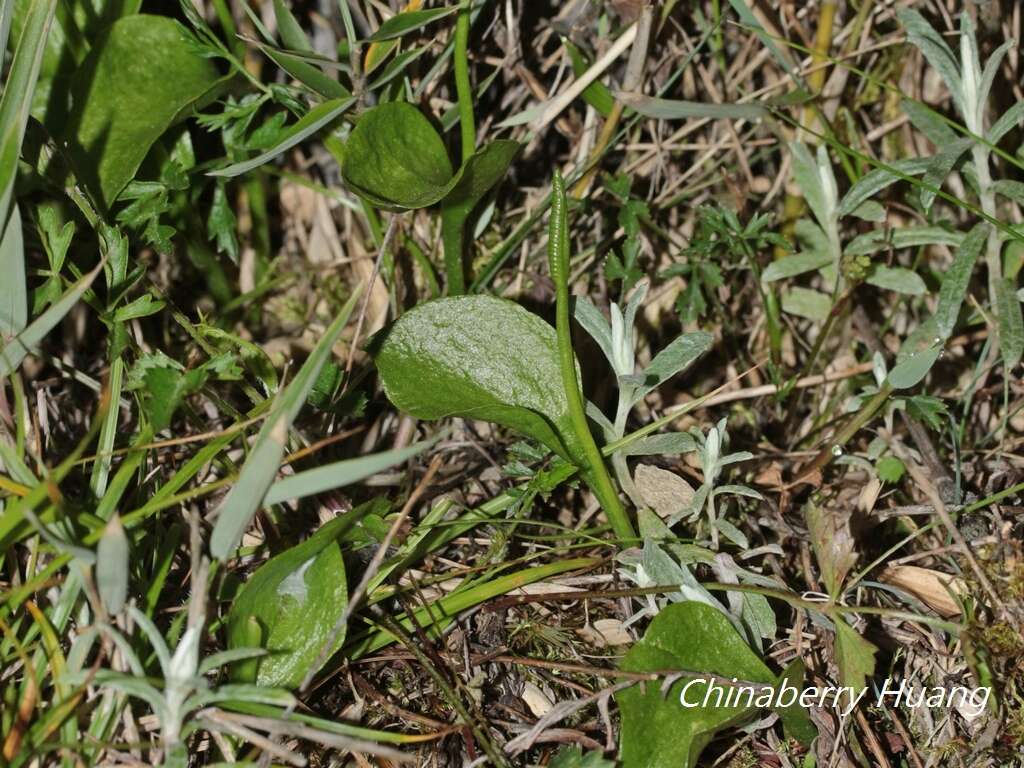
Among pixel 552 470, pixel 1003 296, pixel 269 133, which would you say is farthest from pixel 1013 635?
pixel 269 133

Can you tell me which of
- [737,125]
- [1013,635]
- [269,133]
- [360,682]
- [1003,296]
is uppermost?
[269,133]

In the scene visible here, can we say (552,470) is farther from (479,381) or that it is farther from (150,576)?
(150,576)

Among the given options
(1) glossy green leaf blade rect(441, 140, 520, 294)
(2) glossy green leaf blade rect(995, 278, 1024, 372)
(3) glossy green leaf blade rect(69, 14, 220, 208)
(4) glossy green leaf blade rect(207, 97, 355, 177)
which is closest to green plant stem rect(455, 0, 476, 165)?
(1) glossy green leaf blade rect(441, 140, 520, 294)

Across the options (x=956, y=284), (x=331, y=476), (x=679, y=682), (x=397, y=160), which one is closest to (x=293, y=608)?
(x=331, y=476)

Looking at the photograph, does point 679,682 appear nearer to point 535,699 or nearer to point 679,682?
point 679,682

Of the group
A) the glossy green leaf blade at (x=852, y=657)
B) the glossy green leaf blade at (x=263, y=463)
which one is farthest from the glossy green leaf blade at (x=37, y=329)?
the glossy green leaf blade at (x=852, y=657)
